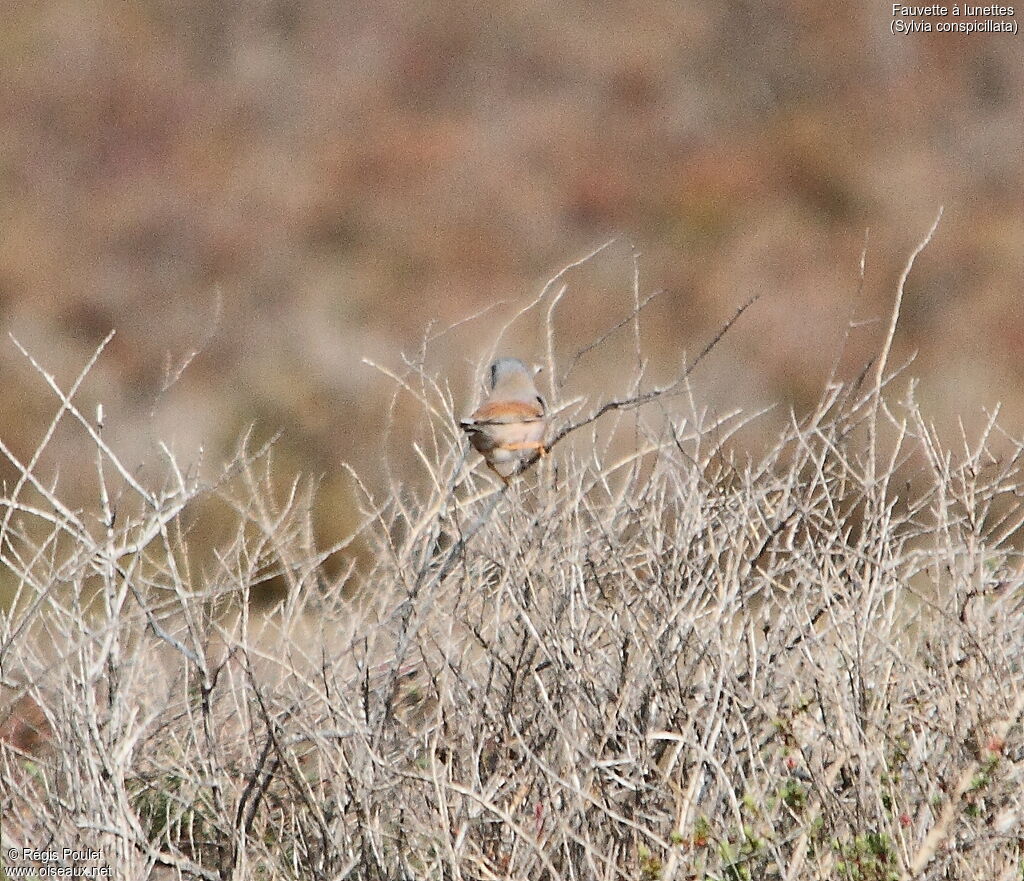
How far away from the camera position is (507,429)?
3.47 metres

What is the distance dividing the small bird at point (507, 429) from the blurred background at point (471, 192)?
7.26 meters

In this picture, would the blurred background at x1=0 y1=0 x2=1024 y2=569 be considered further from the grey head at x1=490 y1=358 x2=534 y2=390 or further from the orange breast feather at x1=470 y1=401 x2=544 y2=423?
the orange breast feather at x1=470 y1=401 x2=544 y2=423

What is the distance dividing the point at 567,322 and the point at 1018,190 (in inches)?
203

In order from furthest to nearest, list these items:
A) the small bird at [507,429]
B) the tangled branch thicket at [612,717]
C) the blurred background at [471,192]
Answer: the blurred background at [471,192], the small bird at [507,429], the tangled branch thicket at [612,717]

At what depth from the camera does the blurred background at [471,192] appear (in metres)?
12.1

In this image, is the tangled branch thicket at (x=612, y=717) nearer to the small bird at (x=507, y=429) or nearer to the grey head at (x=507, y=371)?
the small bird at (x=507, y=429)

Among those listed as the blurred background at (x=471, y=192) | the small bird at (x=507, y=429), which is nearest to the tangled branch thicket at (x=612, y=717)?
the small bird at (x=507, y=429)

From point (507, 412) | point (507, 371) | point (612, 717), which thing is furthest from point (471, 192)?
point (612, 717)

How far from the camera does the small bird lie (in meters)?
3.45

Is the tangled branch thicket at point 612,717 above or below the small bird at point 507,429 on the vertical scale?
below

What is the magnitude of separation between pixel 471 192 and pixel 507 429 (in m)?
11.2

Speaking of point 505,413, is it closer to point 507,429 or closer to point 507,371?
point 507,429

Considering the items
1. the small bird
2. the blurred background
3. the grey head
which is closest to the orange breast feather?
the small bird

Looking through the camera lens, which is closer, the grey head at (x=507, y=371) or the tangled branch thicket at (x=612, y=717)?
the tangled branch thicket at (x=612, y=717)
